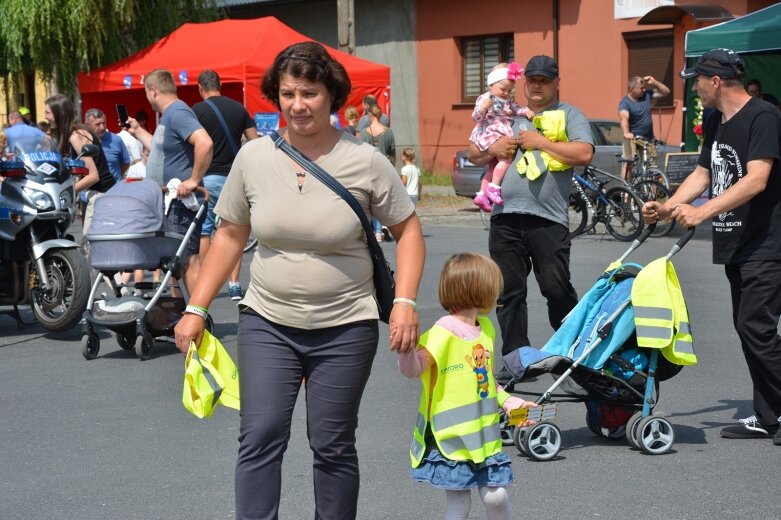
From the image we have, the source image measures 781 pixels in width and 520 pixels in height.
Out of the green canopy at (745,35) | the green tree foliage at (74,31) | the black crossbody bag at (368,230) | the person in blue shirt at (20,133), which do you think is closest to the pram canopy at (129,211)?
the person in blue shirt at (20,133)

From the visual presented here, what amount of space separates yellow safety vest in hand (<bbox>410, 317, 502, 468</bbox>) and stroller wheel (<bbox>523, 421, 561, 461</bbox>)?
1.43 m

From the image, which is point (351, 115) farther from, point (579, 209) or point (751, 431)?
point (751, 431)

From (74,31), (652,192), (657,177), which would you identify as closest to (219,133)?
(652,192)

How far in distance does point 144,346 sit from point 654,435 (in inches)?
156

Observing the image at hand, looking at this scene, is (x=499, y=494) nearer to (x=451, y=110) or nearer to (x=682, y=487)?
(x=682, y=487)

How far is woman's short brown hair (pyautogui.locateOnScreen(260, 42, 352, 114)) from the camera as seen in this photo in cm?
404

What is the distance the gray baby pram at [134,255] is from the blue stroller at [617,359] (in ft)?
10.1

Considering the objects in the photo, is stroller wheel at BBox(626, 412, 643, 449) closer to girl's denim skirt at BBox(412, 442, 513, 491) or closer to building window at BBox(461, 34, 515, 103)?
girl's denim skirt at BBox(412, 442, 513, 491)

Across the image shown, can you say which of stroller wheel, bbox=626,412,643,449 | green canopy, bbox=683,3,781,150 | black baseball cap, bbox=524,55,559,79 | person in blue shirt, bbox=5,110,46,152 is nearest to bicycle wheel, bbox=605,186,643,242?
green canopy, bbox=683,3,781,150

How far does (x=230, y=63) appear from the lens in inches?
779

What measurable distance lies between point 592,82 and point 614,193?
10.4 m

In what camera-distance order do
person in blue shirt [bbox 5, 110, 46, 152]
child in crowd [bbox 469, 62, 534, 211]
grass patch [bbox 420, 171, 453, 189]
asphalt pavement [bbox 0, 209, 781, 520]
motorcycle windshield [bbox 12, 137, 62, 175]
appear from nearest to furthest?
1. asphalt pavement [bbox 0, 209, 781, 520]
2. child in crowd [bbox 469, 62, 534, 211]
3. motorcycle windshield [bbox 12, 137, 62, 175]
4. person in blue shirt [bbox 5, 110, 46, 152]
5. grass patch [bbox 420, 171, 453, 189]

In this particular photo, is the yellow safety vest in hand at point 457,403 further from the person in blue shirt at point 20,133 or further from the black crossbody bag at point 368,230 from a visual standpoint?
the person in blue shirt at point 20,133

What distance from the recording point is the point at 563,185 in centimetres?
661
